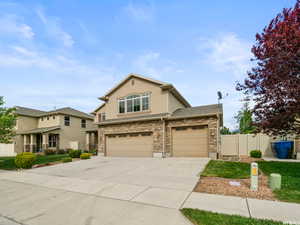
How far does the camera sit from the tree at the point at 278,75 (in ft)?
21.4

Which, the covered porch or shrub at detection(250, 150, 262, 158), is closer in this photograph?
shrub at detection(250, 150, 262, 158)

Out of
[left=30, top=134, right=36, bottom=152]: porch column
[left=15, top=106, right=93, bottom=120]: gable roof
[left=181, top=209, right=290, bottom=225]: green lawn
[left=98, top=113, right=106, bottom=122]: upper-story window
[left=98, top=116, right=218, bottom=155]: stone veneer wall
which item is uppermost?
[left=15, top=106, right=93, bottom=120]: gable roof

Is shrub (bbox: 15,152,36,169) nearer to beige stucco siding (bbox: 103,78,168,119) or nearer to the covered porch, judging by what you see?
beige stucco siding (bbox: 103,78,168,119)

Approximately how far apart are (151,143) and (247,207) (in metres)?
10.3

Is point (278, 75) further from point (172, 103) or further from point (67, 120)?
point (67, 120)

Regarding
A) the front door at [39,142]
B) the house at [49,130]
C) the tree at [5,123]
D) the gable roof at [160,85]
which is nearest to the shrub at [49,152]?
the house at [49,130]

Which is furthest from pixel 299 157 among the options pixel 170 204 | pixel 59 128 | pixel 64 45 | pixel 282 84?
pixel 59 128

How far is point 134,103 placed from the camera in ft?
52.0

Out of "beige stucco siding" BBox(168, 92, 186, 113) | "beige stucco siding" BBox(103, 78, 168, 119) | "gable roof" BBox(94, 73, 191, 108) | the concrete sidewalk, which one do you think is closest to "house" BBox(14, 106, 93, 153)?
"beige stucco siding" BBox(103, 78, 168, 119)

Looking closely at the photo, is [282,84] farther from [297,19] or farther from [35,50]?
[35,50]

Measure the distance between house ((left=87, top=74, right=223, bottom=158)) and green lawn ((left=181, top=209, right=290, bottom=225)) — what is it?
28.9 ft

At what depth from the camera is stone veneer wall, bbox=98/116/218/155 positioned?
12055 millimetres

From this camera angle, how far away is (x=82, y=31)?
11.1m

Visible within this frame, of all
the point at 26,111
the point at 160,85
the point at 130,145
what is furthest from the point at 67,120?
the point at 160,85
